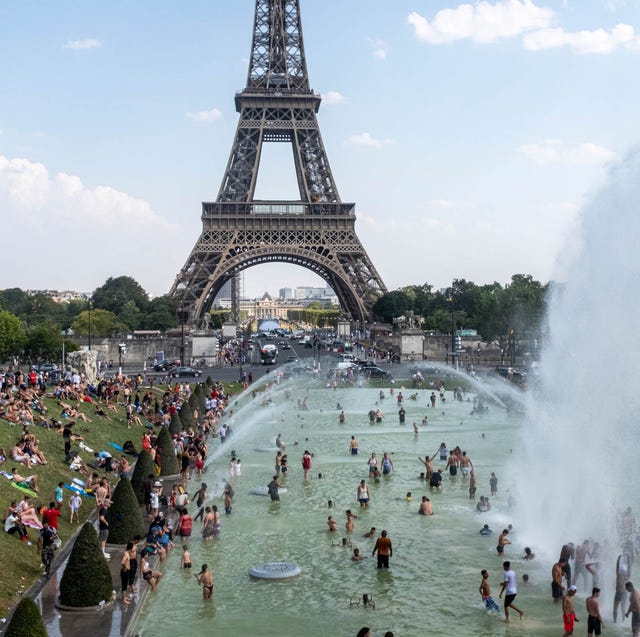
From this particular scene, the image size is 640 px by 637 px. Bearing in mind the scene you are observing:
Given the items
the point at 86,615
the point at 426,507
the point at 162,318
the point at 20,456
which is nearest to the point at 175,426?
the point at 20,456

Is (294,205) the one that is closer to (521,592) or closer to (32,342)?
(32,342)

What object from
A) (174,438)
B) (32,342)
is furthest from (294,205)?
(174,438)

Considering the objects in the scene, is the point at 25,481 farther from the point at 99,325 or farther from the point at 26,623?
the point at 99,325

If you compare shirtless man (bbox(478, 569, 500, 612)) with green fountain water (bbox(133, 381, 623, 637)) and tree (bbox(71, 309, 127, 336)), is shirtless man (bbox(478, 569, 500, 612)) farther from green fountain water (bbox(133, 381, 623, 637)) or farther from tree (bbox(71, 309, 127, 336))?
tree (bbox(71, 309, 127, 336))

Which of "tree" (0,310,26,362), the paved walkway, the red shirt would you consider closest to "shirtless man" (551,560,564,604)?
the paved walkway

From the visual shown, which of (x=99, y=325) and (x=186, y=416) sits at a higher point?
(x=99, y=325)

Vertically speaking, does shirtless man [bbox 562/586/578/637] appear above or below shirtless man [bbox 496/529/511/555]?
below
